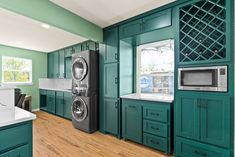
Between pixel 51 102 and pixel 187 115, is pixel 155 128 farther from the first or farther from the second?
pixel 51 102

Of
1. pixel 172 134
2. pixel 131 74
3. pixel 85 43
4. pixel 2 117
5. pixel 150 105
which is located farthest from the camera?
pixel 85 43

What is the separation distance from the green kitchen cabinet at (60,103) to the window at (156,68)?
242 cm

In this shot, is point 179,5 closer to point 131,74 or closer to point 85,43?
point 131,74

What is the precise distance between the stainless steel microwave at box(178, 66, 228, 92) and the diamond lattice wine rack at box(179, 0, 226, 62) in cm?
14

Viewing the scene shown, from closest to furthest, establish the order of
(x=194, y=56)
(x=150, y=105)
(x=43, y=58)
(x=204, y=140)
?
(x=204, y=140), (x=194, y=56), (x=150, y=105), (x=43, y=58)

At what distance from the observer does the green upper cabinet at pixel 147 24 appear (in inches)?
87.5

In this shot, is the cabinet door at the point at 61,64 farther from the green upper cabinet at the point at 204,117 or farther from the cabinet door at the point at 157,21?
the green upper cabinet at the point at 204,117

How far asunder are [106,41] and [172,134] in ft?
7.24

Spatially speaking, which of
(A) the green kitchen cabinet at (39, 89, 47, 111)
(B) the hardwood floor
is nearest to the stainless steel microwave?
(B) the hardwood floor

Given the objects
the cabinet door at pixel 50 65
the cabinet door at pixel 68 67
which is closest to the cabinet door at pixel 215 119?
the cabinet door at pixel 68 67

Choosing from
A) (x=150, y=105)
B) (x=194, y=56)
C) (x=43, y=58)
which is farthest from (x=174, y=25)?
(x=43, y=58)

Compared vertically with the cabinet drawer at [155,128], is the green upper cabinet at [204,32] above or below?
above

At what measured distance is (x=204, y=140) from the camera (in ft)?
6.17

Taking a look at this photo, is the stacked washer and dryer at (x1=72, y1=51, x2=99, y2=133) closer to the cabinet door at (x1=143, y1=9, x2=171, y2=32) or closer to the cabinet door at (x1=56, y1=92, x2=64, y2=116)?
the cabinet door at (x1=56, y1=92, x2=64, y2=116)
